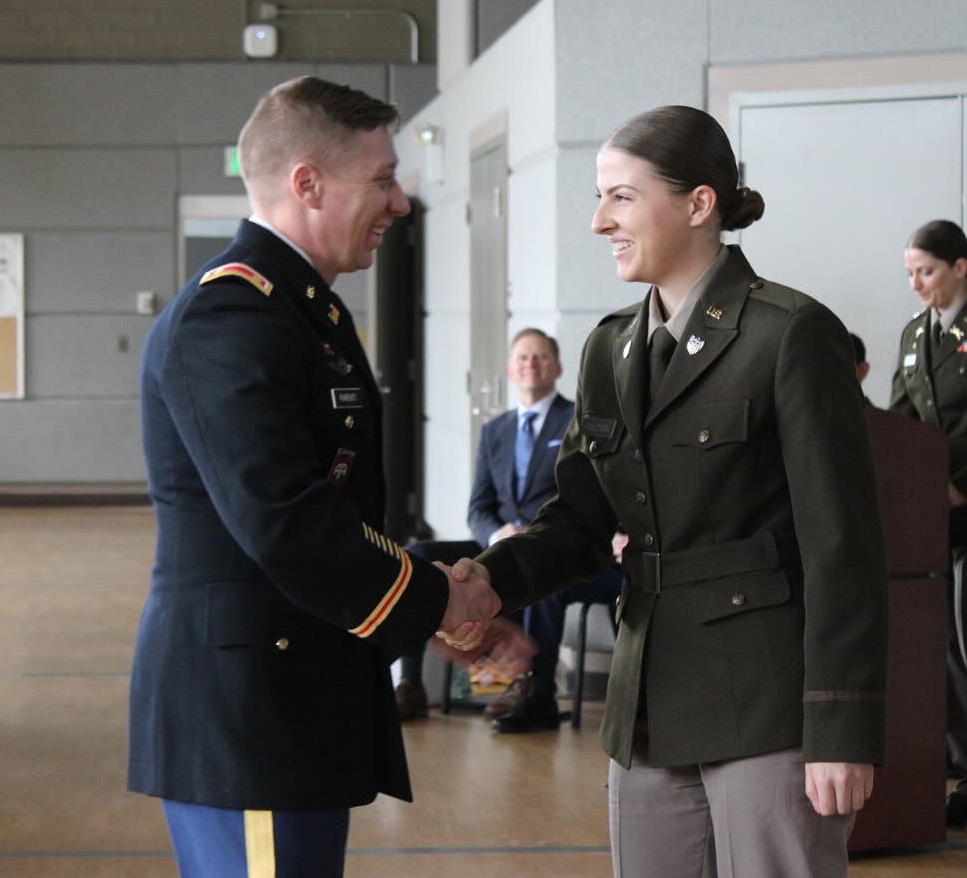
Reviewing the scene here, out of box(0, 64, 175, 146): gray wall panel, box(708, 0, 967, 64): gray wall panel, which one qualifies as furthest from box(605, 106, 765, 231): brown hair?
box(0, 64, 175, 146): gray wall panel

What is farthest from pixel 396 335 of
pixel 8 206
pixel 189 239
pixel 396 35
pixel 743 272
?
pixel 743 272

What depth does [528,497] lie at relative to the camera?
18.7 feet

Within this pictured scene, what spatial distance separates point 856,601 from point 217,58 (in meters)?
11.9

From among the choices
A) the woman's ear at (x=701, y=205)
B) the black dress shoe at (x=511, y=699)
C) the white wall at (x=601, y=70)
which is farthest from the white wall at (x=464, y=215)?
the woman's ear at (x=701, y=205)

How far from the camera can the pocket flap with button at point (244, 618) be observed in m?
1.90

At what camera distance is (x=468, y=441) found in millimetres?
8609

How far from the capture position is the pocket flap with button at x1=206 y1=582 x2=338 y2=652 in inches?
74.8

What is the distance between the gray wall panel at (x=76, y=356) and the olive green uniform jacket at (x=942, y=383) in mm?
9216

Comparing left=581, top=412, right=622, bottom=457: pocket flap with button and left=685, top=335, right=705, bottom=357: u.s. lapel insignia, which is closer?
left=685, top=335, right=705, bottom=357: u.s. lapel insignia

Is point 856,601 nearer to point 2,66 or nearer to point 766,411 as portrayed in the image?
point 766,411

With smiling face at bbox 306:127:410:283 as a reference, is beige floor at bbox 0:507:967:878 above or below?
below

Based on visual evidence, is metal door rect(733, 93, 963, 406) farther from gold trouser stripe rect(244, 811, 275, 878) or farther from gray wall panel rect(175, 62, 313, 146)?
gray wall panel rect(175, 62, 313, 146)

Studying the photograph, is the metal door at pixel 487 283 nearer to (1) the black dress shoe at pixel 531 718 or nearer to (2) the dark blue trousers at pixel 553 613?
(2) the dark blue trousers at pixel 553 613

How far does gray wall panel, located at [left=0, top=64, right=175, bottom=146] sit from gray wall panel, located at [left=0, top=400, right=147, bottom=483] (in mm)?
2200
